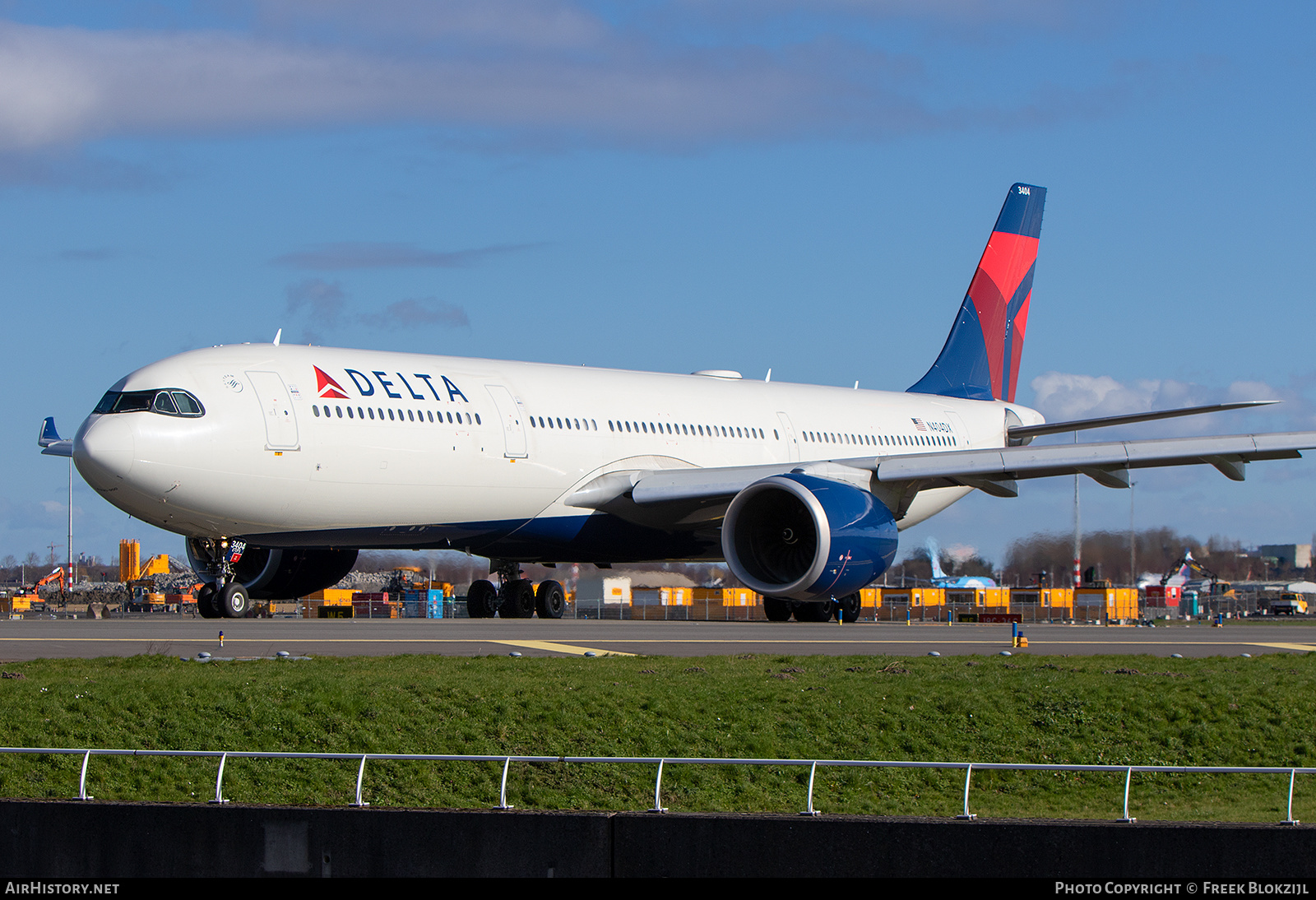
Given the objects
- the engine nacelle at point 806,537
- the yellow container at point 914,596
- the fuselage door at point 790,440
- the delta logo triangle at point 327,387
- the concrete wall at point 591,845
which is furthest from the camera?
the yellow container at point 914,596

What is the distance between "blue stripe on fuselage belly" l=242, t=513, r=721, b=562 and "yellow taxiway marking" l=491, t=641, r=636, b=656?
459 cm

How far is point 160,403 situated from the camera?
1938 cm

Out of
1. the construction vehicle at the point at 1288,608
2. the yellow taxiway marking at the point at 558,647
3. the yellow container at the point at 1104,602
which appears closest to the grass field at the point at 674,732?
the yellow taxiway marking at the point at 558,647

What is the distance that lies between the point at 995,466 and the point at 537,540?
7.03m

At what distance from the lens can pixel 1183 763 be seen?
1216cm

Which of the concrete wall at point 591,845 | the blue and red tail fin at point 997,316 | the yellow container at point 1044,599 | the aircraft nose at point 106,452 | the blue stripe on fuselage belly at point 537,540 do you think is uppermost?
the blue and red tail fin at point 997,316

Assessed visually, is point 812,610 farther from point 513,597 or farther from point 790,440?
point 513,597

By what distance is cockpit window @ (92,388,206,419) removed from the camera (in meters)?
19.3

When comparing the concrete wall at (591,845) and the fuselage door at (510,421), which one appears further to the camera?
the fuselage door at (510,421)

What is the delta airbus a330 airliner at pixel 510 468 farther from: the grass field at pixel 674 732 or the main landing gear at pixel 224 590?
the grass field at pixel 674 732

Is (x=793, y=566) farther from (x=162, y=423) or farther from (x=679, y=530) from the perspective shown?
(x=162, y=423)

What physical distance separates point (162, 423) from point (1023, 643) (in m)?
10.9

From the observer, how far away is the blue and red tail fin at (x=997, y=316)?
3434 cm

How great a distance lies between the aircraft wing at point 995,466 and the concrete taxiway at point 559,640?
2090 millimetres
